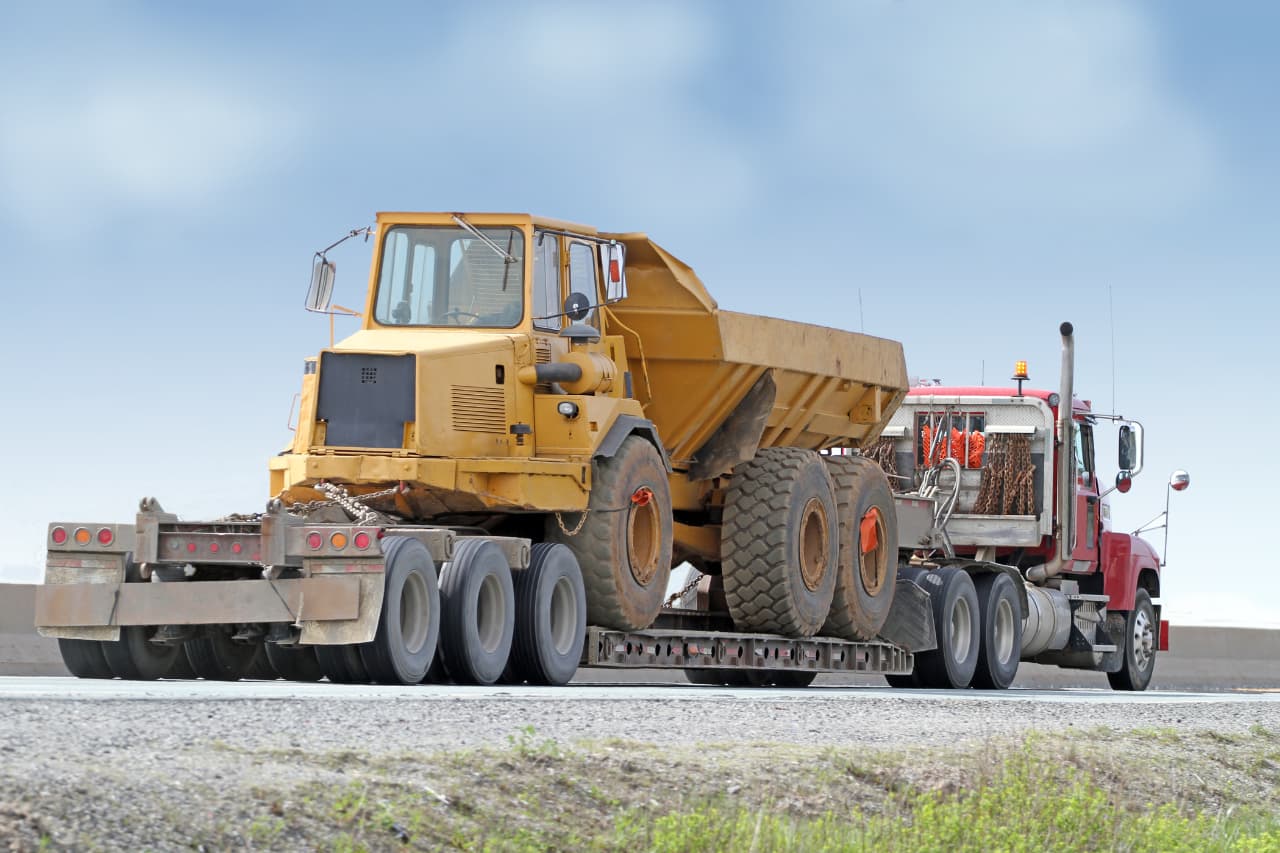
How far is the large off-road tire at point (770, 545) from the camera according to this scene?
18.3 m

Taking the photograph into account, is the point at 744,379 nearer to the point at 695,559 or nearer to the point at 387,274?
the point at 695,559

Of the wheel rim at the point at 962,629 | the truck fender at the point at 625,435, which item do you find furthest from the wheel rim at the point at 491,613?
the wheel rim at the point at 962,629

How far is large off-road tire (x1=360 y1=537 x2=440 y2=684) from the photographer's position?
43.8ft

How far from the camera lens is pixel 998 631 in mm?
22750

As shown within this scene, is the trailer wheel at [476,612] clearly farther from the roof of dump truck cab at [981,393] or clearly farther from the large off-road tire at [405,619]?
the roof of dump truck cab at [981,393]

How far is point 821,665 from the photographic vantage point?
1938cm

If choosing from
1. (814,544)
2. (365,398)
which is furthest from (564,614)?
(814,544)

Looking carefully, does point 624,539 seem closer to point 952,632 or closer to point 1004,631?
point 952,632

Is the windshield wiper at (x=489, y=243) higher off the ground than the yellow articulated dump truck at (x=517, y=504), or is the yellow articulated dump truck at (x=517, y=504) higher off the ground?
the windshield wiper at (x=489, y=243)

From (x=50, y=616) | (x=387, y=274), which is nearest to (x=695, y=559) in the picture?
(x=387, y=274)

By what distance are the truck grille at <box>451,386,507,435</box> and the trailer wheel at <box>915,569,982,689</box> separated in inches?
284

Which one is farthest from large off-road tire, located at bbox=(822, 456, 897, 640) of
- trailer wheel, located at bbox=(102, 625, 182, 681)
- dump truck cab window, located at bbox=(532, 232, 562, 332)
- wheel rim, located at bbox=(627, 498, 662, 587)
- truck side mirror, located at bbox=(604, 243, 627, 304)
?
trailer wheel, located at bbox=(102, 625, 182, 681)

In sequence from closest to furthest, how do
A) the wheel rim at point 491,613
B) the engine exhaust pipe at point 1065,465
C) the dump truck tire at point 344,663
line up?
the dump truck tire at point 344,663 → the wheel rim at point 491,613 → the engine exhaust pipe at point 1065,465

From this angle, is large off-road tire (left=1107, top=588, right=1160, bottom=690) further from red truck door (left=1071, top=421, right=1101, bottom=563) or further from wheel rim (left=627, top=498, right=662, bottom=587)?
wheel rim (left=627, top=498, right=662, bottom=587)
